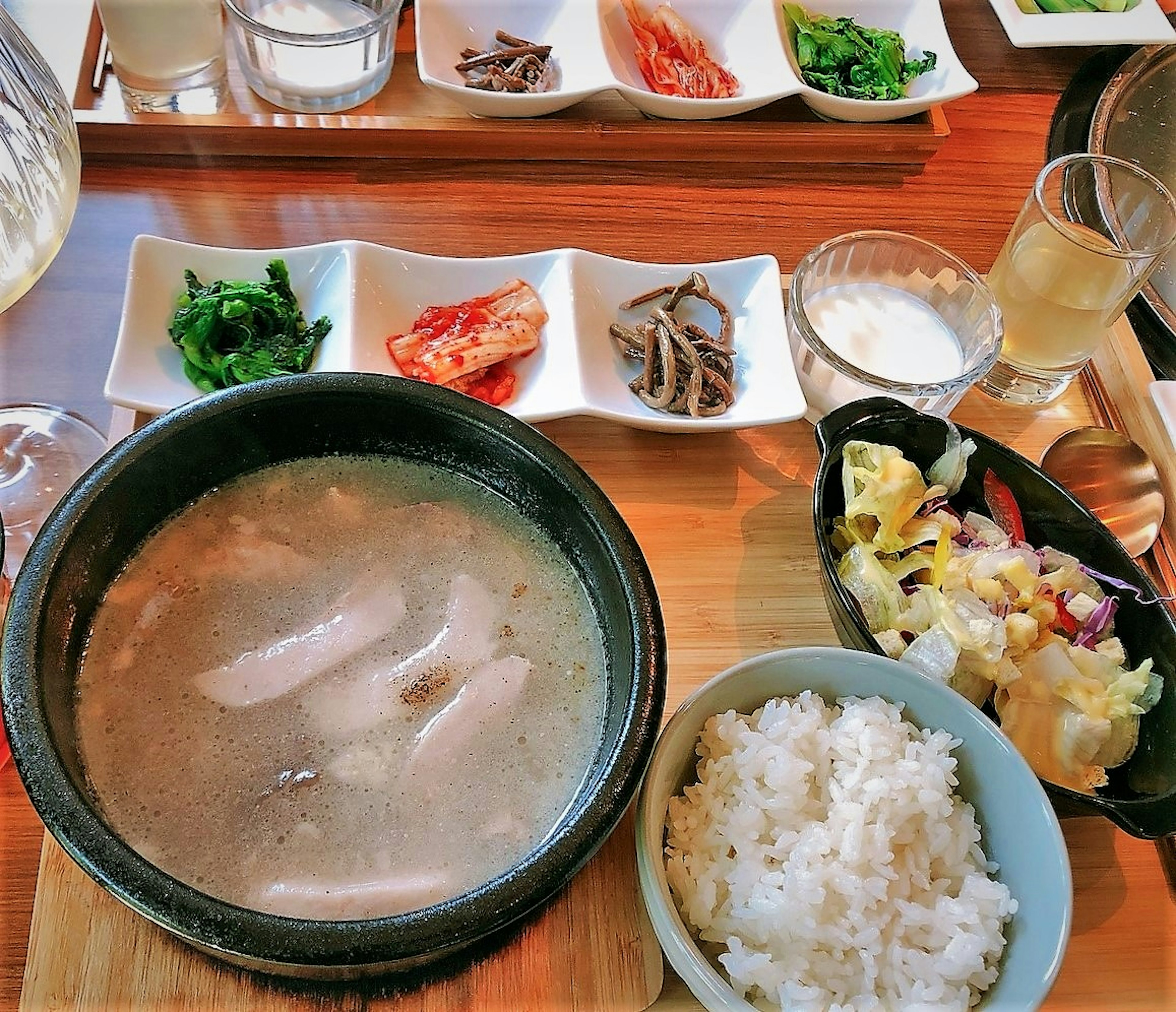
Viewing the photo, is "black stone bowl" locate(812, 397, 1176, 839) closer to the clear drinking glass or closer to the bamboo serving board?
the bamboo serving board

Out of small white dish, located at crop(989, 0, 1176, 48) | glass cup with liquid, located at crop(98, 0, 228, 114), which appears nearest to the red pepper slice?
small white dish, located at crop(989, 0, 1176, 48)

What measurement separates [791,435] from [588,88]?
729 mm

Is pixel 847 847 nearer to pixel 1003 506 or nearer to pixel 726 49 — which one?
pixel 1003 506

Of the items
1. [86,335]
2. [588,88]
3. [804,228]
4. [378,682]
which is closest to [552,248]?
[588,88]

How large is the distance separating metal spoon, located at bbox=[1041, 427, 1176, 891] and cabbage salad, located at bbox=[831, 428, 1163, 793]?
0.64 ft

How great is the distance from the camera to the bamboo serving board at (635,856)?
3.44ft

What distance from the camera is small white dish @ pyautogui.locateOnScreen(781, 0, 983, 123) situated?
192 centimetres

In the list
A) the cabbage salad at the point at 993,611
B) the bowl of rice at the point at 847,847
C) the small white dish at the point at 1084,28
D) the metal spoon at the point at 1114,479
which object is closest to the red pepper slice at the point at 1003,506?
the cabbage salad at the point at 993,611

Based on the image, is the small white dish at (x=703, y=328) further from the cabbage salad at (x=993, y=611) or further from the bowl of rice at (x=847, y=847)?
the bowl of rice at (x=847, y=847)

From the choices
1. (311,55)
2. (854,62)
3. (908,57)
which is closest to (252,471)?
(311,55)

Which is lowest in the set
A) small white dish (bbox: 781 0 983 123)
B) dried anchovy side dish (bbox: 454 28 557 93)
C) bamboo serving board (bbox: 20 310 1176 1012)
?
bamboo serving board (bbox: 20 310 1176 1012)

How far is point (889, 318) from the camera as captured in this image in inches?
65.8

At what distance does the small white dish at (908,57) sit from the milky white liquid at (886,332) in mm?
433

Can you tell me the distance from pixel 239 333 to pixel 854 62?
4.13 ft
